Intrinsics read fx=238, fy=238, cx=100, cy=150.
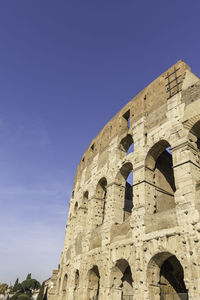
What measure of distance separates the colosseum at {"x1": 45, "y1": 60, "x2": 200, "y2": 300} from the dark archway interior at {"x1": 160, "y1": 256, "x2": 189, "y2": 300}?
3 centimetres

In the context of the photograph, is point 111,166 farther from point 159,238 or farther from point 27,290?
point 27,290

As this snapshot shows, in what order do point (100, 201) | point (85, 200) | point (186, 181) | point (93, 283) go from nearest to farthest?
1. point (186, 181)
2. point (93, 283)
3. point (100, 201)
4. point (85, 200)

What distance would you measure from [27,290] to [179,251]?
208ft

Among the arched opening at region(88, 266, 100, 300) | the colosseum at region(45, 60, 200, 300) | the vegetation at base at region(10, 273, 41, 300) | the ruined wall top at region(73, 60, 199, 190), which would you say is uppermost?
the ruined wall top at region(73, 60, 199, 190)

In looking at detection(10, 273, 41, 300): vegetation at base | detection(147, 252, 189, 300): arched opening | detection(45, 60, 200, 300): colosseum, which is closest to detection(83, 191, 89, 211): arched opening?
detection(45, 60, 200, 300): colosseum

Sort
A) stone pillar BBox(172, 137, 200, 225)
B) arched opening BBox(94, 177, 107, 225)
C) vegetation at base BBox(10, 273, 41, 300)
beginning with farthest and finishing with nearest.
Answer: vegetation at base BBox(10, 273, 41, 300) → arched opening BBox(94, 177, 107, 225) → stone pillar BBox(172, 137, 200, 225)

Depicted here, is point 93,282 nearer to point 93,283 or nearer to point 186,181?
point 93,283

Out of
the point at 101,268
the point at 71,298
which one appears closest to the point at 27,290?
the point at 71,298

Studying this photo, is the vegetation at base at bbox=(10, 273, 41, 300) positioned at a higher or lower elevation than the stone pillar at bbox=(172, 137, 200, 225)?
lower

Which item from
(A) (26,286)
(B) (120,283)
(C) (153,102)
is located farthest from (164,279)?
(A) (26,286)

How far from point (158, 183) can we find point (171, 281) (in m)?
3.85

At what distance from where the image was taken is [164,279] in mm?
8594

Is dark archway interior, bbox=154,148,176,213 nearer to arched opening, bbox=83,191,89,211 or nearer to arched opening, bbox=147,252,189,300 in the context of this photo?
arched opening, bbox=147,252,189,300

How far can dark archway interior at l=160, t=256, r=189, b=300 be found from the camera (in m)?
8.30
